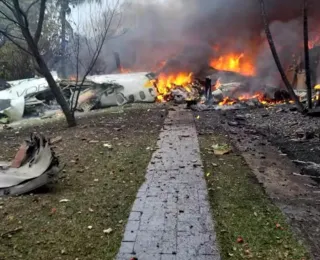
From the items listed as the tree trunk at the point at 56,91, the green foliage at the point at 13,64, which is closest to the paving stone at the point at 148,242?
the tree trunk at the point at 56,91

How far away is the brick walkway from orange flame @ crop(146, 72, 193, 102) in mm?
8948

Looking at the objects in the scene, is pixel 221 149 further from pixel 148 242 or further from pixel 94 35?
pixel 94 35

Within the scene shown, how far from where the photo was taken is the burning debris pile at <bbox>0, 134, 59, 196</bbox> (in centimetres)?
390

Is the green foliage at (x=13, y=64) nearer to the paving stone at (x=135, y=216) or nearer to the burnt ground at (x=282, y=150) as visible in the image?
the burnt ground at (x=282, y=150)

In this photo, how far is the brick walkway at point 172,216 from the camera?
2.76m

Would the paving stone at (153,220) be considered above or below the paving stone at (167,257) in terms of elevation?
above

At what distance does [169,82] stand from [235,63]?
3.93 m

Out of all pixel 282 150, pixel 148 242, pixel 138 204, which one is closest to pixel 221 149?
pixel 282 150

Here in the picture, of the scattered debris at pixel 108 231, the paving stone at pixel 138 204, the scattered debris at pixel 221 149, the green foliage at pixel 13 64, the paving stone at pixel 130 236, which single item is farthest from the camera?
the green foliage at pixel 13 64

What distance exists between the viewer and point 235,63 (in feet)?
57.1

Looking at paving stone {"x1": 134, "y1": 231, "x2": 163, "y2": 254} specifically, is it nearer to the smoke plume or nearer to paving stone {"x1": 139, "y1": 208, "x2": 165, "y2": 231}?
paving stone {"x1": 139, "y1": 208, "x2": 165, "y2": 231}

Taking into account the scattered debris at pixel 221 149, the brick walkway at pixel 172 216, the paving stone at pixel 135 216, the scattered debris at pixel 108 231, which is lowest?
the scattered debris at pixel 221 149

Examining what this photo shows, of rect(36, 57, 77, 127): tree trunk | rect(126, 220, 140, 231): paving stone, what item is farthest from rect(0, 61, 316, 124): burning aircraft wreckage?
rect(126, 220, 140, 231): paving stone

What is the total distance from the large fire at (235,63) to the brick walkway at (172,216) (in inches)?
490
